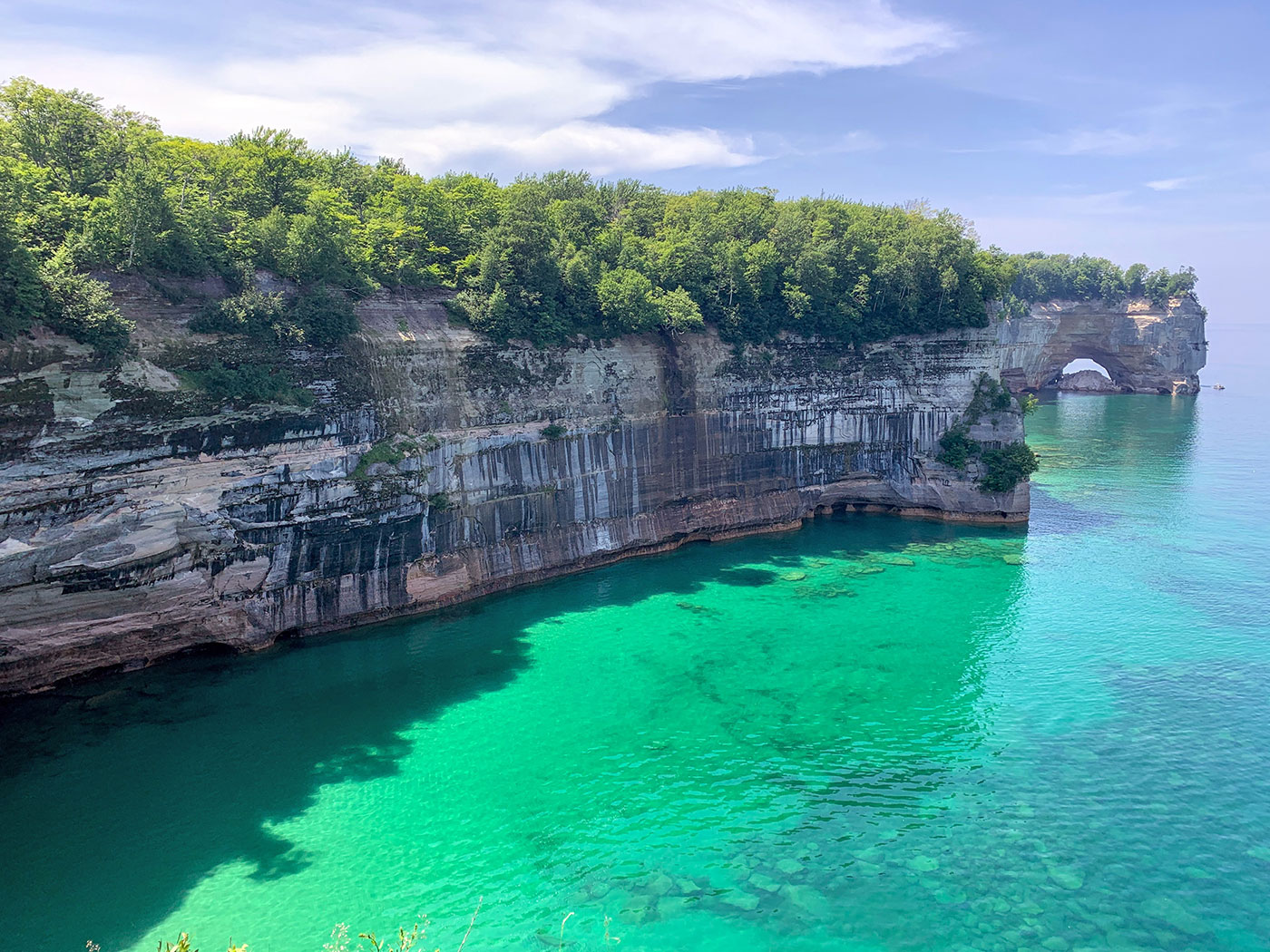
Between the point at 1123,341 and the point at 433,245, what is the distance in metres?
89.8

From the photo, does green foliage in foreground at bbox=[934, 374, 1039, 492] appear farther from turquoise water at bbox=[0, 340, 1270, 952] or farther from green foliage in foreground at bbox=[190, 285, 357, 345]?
green foliage in foreground at bbox=[190, 285, 357, 345]

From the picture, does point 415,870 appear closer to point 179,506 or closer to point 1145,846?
point 179,506

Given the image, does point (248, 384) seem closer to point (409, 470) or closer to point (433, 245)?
point (409, 470)

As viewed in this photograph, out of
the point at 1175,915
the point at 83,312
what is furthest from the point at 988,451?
the point at 83,312

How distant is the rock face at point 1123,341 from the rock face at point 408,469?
54557 millimetres

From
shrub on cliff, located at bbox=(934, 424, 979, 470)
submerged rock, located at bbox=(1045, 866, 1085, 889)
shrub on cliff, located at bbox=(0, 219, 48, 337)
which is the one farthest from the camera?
shrub on cliff, located at bbox=(934, 424, 979, 470)

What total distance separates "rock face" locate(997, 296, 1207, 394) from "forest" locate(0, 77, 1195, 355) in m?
49.3

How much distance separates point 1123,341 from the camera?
301 ft

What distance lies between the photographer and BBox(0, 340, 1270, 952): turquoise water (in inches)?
620

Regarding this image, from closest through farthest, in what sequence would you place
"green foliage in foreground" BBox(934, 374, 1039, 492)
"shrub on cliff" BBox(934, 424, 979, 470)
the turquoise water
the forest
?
the turquoise water → the forest → "green foliage in foreground" BBox(934, 374, 1039, 492) → "shrub on cliff" BBox(934, 424, 979, 470)

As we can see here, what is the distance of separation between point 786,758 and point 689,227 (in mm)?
29710

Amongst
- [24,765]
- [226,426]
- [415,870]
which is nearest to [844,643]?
[415,870]

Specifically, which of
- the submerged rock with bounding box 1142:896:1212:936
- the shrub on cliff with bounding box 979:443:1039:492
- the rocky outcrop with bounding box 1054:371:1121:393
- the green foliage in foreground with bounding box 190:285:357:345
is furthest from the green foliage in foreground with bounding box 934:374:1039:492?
the rocky outcrop with bounding box 1054:371:1121:393

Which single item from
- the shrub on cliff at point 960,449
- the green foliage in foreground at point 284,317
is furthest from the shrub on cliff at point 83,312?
the shrub on cliff at point 960,449
